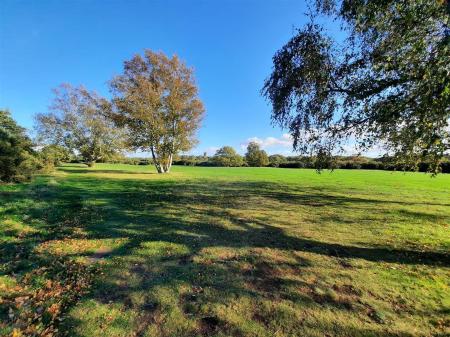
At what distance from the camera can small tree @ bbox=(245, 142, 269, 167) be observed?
93125 millimetres

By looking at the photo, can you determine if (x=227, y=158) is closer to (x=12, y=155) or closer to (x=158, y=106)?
(x=158, y=106)

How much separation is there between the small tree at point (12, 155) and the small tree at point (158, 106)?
38.8ft

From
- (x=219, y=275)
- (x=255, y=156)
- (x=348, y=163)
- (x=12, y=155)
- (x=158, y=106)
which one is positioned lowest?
(x=219, y=275)

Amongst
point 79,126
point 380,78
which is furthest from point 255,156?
point 380,78

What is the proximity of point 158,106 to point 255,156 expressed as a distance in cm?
6620

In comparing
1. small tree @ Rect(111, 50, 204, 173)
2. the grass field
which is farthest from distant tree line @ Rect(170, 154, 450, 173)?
small tree @ Rect(111, 50, 204, 173)

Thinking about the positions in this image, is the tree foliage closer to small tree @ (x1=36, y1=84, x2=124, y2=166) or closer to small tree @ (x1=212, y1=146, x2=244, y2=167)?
small tree @ (x1=36, y1=84, x2=124, y2=166)

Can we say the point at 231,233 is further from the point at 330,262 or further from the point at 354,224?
the point at 354,224

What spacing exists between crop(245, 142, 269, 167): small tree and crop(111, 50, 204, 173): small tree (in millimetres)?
60759

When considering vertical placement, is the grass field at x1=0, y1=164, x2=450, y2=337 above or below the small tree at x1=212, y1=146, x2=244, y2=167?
below

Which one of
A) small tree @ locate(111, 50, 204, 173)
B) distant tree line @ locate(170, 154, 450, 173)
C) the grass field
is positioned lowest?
the grass field

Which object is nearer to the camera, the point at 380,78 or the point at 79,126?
the point at 380,78

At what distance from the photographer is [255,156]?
9500 cm

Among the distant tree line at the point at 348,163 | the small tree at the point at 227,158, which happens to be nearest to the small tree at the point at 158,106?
the distant tree line at the point at 348,163
